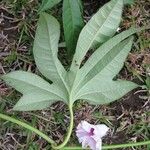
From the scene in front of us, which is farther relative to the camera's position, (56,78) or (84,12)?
(84,12)

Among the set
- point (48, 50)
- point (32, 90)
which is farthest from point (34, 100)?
point (48, 50)

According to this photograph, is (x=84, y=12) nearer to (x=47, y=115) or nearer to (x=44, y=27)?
(x=44, y=27)

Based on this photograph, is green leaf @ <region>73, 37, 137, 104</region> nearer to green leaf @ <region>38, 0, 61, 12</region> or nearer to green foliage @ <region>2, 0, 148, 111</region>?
green foliage @ <region>2, 0, 148, 111</region>

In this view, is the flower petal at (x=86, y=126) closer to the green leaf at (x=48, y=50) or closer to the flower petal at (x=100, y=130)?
the flower petal at (x=100, y=130)

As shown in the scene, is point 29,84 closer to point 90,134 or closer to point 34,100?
point 34,100

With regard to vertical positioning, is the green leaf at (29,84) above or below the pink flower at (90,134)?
above

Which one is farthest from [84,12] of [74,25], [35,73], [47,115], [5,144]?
[5,144]

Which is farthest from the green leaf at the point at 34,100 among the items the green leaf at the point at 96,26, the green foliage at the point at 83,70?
the green leaf at the point at 96,26
